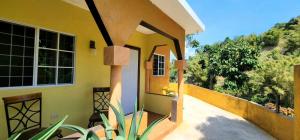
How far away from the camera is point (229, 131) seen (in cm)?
553

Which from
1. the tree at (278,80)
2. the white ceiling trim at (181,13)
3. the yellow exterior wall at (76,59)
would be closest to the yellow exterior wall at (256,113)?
the tree at (278,80)

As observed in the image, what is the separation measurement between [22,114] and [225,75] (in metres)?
13.9

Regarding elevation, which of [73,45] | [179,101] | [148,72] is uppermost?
[73,45]

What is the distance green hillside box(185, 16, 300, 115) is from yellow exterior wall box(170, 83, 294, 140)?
2.18 m

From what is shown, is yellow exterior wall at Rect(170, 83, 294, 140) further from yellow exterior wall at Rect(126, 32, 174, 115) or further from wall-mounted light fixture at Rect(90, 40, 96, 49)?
wall-mounted light fixture at Rect(90, 40, 96, 49)

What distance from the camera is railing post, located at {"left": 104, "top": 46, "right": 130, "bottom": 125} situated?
2.71 meters

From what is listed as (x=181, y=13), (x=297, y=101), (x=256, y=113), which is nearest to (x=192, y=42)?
(x=256, y=113)

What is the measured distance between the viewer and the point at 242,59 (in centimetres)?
1405

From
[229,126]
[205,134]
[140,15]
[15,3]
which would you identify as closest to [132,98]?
[205,134]

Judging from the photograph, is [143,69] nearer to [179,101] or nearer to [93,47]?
[179,101]

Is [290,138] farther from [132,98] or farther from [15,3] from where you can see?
[15,3]

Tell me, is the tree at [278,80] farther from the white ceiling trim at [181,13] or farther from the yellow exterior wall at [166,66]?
the white ceiling trim at [181,13]

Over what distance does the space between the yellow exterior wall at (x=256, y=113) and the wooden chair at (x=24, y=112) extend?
223 inches

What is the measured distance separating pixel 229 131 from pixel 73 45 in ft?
16.7
